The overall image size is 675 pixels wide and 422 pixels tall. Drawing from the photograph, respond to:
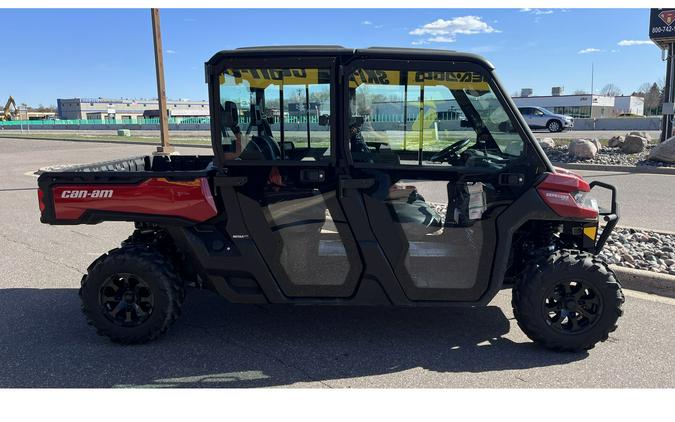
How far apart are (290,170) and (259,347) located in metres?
1.29

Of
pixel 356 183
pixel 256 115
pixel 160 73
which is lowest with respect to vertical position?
pixel 356 183

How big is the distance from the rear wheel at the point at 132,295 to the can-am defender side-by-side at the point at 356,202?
10mm

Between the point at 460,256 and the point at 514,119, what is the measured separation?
993mm

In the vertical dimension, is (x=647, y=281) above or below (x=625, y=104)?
below

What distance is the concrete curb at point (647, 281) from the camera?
14.8ft

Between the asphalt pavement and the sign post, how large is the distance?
13.6 meters

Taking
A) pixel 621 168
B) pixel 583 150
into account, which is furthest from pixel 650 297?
pixel 583 150

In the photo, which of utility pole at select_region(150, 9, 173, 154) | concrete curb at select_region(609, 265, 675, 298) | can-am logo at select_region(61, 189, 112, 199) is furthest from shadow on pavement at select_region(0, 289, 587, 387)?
utility pole at select_region(150, 9, 173, 154)

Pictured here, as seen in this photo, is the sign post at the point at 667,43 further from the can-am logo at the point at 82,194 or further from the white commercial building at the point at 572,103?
the white commercial building at the point at 572,103

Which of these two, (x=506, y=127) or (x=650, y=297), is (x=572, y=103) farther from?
(x=506, y=127)

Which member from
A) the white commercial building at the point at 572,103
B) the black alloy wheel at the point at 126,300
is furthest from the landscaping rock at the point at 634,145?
the white commercial building at the point at 572,103

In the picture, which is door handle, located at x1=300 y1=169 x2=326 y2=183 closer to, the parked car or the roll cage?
the roll cage

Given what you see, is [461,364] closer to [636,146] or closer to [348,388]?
[348,388]

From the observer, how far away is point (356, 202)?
3301 mm
